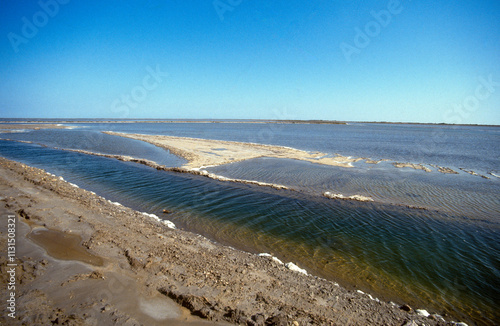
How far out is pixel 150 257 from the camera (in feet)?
22.1

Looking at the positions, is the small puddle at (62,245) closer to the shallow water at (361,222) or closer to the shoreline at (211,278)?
the shoreline at (211,278)

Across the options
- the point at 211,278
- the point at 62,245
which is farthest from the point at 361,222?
the point at 62,245

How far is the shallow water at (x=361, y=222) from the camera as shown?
284 inches

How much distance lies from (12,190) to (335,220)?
56.1ft

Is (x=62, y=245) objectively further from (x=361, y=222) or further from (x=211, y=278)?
(x=361, y=222)

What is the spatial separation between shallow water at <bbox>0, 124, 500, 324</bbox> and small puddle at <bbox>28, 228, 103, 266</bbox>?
394cm

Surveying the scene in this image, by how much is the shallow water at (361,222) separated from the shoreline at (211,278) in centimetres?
146

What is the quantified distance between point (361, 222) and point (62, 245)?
12140 millimetres

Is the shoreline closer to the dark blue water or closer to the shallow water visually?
the shallow water

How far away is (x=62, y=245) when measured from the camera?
23.6ft

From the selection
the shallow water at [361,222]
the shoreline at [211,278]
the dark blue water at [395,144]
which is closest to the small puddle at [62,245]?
the shoreline at [211,278]

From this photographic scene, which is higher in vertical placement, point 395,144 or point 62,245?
point 395,144

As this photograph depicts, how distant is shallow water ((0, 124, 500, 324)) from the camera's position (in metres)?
7.21

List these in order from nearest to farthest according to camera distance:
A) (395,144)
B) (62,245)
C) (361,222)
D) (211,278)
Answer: (211,278) → (62,245) → (361,222) → (395,144)
